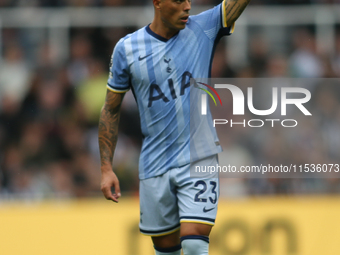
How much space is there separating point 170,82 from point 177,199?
32.9 inches

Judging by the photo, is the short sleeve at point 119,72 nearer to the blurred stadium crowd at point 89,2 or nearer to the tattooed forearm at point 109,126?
the tattooed forearm at point 109,126

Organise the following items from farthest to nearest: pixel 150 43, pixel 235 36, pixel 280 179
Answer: pixel 235 36 → pixel 280 179 → pixel 150 43

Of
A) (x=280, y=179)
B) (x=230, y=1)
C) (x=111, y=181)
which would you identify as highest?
(x=230, y=1)

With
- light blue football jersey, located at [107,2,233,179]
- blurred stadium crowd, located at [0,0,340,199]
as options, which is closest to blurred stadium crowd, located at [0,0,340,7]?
blurred stadium crowd, located at [0,0,340,199]

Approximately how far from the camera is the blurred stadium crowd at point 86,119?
283 inches

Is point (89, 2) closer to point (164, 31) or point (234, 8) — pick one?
point (164, 31)

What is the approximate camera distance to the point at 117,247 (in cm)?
627

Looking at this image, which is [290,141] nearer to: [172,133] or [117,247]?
[117,247]

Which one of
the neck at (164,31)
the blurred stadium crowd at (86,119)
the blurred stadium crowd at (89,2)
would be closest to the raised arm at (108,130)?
the neck at (164,31)

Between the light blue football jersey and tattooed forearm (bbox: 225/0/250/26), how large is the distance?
0.16ft

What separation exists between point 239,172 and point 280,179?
47 cm

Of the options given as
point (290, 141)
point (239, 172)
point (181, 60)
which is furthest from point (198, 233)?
point (290, 141)

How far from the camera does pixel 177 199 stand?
436 cm

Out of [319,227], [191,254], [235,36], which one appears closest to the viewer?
[191,254]
